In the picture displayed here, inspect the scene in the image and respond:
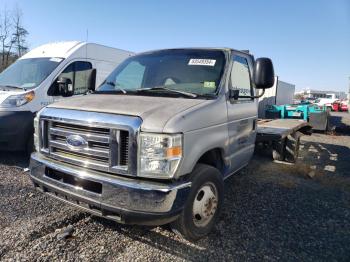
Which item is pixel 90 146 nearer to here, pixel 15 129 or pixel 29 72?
pixel 15 129

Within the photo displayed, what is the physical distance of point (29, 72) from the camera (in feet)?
21.7

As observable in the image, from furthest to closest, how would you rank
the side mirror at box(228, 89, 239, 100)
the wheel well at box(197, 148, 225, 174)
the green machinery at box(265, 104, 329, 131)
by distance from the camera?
the green machinery at box(265, 104, 329, 131)
the side mirror at box(228, 89, 239, 100)
the wheel well at box(197, 148, 225, 174)

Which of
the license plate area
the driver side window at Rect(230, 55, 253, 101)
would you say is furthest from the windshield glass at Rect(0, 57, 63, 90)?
the driver side window at Rect(230, 55, 253, 101)

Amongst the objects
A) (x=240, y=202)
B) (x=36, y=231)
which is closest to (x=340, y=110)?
(x=240, y=202)

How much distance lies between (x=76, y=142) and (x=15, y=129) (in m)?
3.29

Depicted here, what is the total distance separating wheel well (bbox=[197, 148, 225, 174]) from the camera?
360 cm

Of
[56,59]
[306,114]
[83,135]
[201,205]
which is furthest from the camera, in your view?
[306,114]

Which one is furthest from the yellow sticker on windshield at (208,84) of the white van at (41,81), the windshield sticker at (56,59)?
the windshield sticker at (56,59)

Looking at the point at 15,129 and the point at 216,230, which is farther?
the point at 15,129

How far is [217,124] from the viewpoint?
3.53 metres

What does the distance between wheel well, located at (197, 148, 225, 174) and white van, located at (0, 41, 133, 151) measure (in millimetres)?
2392

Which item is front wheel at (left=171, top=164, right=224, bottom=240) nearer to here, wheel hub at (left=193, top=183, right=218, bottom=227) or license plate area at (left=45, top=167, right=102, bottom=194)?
wheel hub at (left=193, top=183, right=218, bottom=227)

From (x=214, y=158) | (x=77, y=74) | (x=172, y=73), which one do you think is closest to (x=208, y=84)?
(x=172, y=73)

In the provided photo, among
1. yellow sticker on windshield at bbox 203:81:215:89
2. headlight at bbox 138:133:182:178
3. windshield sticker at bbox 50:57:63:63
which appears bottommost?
headlight at bbox 138:133:182:178
